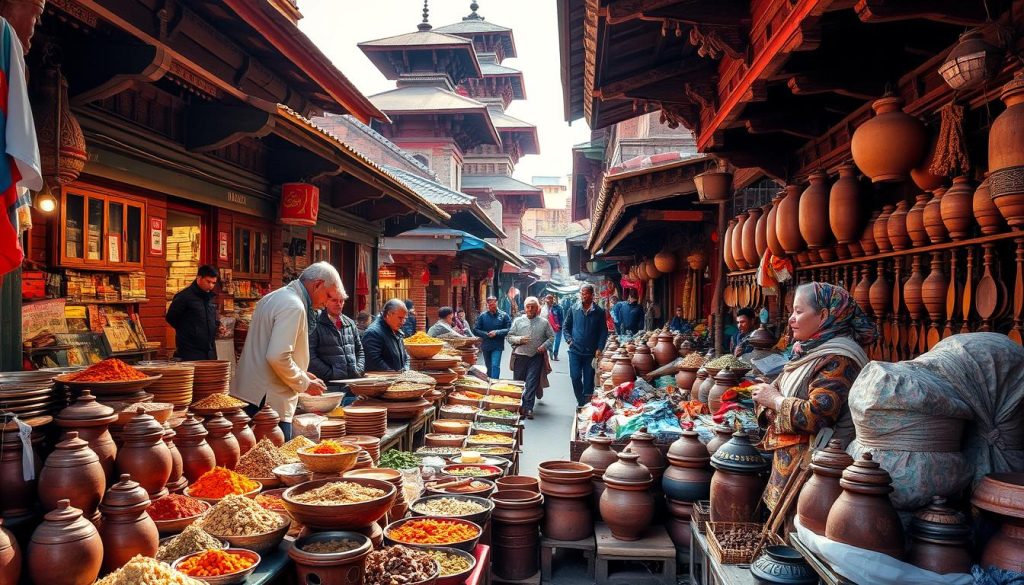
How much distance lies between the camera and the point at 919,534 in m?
Result: 2.51

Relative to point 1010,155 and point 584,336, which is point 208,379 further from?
point 584,336

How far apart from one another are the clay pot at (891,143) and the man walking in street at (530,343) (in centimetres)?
758

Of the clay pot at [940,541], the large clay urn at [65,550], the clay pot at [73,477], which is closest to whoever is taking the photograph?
the large clay urn at [65,550]

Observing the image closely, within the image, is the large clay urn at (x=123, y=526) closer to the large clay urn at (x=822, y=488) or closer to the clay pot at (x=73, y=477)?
the clay pot at (x=73, y=477)

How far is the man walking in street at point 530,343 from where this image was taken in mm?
11102

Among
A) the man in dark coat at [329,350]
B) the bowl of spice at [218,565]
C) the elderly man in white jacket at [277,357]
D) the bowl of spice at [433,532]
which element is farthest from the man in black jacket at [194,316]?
the bowl of spice at [218,565]

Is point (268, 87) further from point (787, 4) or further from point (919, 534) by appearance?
point (919, 534)

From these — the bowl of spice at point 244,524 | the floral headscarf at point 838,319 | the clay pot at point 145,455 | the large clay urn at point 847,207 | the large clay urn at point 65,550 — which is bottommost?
the bowl of spice at point 244,524

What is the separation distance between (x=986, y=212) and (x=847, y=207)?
1.33m

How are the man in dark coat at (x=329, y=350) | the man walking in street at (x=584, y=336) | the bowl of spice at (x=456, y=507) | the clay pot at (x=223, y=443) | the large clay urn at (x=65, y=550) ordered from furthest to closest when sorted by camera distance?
the man walking in street at (x=584, y=336) → the man in dark coat at (x=329, y=350) → the bowl of spice at (x=456, y=507) → the clay pot at (x=223, y=443) → the large clay urn at (x=65, y=550)

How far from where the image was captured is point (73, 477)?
226 cm

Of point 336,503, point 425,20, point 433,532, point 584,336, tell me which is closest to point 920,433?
point 433,532

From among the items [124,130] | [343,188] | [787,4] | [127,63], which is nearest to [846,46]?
[787,4]

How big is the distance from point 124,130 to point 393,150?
674 inches
